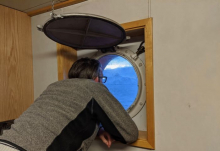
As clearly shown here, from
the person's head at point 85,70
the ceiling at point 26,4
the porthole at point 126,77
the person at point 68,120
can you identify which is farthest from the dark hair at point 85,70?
the ceiling at point 26,4

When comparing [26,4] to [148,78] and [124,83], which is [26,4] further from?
[148,78]

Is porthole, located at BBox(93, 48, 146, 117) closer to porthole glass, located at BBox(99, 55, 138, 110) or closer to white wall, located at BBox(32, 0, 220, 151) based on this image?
porthole glass, located at BBox(99, 55, 138, 110)

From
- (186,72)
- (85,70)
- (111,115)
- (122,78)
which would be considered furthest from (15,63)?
(186,72)

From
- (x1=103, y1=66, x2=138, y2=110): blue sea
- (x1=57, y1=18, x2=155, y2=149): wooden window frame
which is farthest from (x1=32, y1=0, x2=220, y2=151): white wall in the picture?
(x1=103, y1=66, x2=138, y2=110): blue sea

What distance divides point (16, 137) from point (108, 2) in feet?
3.20

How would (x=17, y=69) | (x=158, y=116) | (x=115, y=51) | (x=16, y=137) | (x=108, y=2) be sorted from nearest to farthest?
(x=16, y=137) → (x=158, y=116) → (x=108, y=2) → (x=115, y=51) → (x=17, y=69)

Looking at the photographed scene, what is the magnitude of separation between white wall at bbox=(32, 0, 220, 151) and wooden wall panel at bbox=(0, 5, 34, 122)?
985 mm

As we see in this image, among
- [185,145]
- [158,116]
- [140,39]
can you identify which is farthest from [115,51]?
[185,145]

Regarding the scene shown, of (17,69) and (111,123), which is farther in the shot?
(17,69)

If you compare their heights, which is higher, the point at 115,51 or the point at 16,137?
the point at 115,51

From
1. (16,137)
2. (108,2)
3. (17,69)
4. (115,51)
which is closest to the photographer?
(16,137)

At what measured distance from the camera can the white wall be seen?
0.93 metres

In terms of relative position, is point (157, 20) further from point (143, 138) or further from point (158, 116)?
point (143, 138)

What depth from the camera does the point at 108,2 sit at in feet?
4.08
